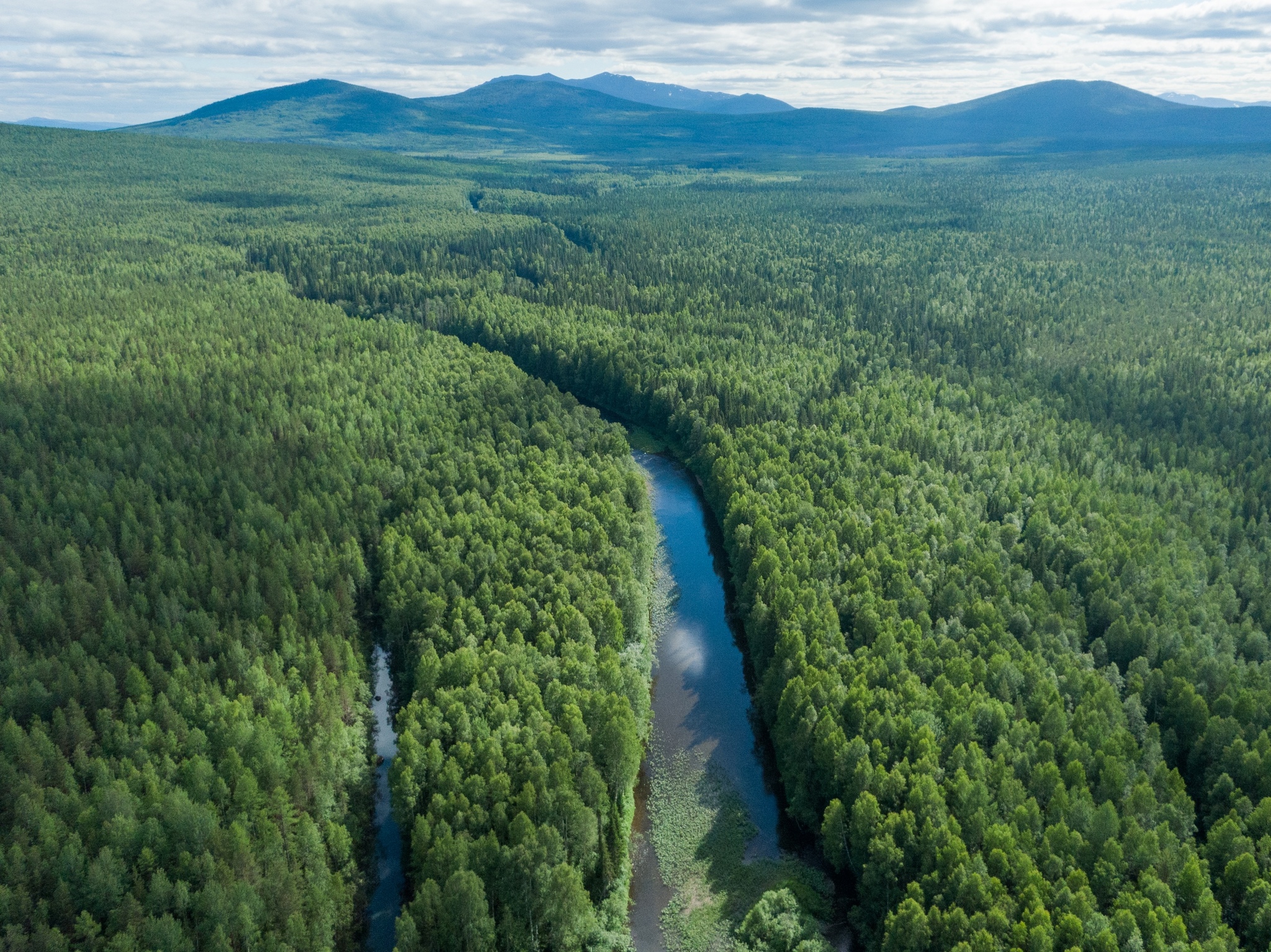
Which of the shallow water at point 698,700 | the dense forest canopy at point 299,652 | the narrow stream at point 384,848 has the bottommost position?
the narrow stream at point 384,848

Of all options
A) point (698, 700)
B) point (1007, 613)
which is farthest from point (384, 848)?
point (1007, 613)

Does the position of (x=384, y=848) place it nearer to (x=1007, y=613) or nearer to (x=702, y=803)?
(x=702, y=803)

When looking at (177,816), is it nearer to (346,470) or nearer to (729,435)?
(346,470)

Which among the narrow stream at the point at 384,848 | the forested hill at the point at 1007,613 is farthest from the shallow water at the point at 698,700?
the narrow stream at the point at 384,848

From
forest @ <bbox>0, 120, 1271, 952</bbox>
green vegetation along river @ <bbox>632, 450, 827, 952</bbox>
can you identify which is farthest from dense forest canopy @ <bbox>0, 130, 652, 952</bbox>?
green vegetation along river @ <bbox>632, 450, 827, 952</bbox>

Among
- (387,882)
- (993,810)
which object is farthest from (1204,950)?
(387,882)

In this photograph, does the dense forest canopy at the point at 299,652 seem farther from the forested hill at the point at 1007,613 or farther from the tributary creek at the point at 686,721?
the forested hill at the point at 1007,613

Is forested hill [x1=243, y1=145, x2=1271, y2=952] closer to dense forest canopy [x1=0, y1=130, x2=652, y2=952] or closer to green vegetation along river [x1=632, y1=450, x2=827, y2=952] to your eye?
green vegetation along river [x1=632, y1=450, x2=827, y2=952]
